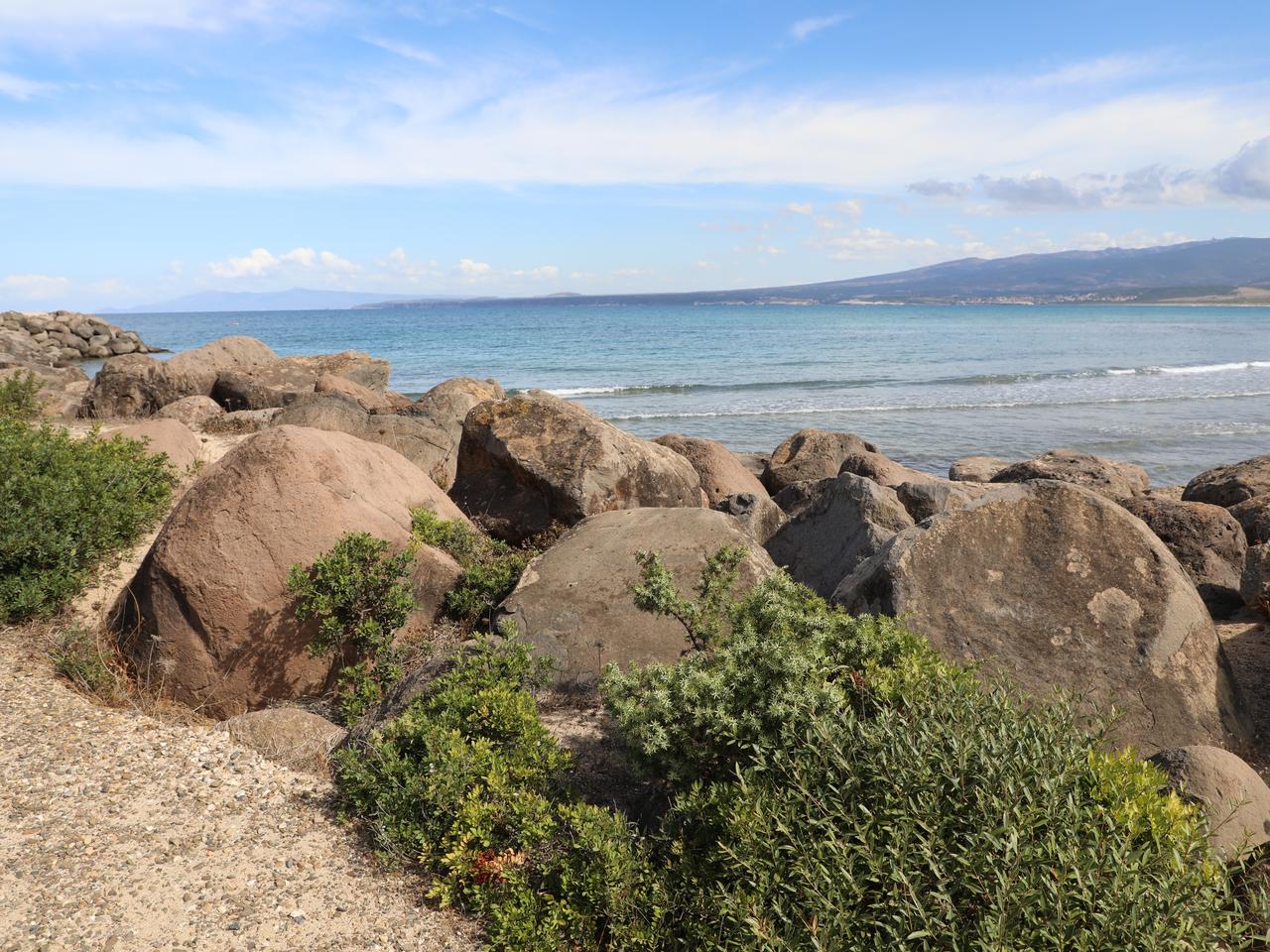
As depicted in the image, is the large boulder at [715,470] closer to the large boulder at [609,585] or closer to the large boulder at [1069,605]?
the large boulder at [609,585]

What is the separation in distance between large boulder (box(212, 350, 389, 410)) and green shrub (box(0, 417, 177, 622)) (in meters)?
11.7

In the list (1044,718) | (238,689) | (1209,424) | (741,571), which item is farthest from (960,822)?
(1209,424)

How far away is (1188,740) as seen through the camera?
5586mm

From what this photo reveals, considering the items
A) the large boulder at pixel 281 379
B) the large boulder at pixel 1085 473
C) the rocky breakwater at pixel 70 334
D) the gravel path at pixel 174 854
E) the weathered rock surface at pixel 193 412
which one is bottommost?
the gravel path at pixel 174 854

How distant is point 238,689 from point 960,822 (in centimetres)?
554

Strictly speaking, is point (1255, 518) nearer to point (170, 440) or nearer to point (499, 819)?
point (499, 819)

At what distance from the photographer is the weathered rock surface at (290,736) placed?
5.81 metres

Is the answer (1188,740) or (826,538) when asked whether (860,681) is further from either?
(826,538)

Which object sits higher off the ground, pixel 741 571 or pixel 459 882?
pixel 741 571

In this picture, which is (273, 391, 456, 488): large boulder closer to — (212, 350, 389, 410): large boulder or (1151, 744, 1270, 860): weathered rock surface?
(212, 350, 389, 410): large boulder

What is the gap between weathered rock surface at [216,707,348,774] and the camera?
5809 mm

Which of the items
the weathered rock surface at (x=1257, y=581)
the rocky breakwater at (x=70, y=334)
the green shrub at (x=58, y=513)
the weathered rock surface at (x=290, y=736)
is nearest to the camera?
the weathered rock surface at (x=290, y=736)

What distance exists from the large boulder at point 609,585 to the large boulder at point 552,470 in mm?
1655

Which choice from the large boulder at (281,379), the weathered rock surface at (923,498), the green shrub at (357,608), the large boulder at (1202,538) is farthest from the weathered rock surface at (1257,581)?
the large boulder at (281,379)
